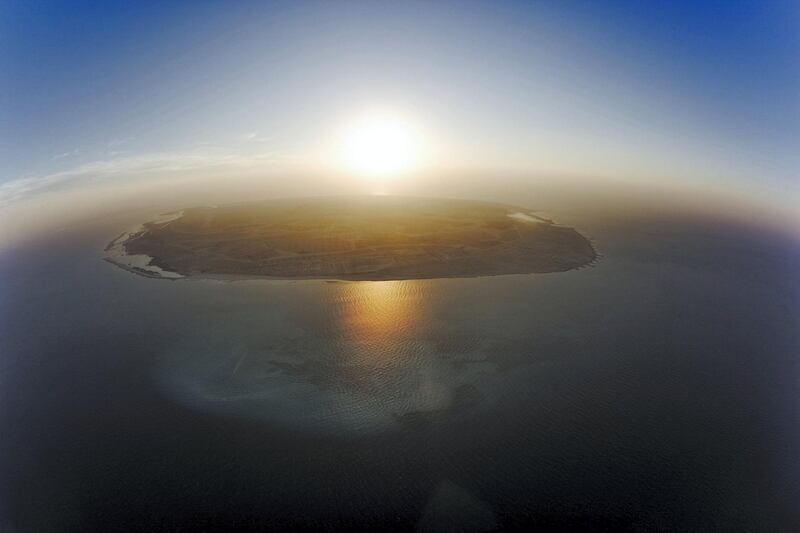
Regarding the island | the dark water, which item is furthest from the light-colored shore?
the dark water

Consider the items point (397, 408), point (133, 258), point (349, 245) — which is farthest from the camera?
point (349, 245)

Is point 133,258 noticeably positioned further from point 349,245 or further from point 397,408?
point 397,408

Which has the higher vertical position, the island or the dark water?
the island

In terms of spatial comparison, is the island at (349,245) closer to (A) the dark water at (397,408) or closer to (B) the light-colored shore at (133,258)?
(B) the light-colored shore at (133,258)

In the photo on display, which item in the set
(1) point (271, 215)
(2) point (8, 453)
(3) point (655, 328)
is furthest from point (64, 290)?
(3) point (655, 328)

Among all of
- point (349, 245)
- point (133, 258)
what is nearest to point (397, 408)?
point (349, 245)

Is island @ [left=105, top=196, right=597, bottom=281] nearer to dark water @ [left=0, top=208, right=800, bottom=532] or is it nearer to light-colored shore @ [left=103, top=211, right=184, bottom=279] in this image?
light-colored shore @ [left=103, top=211, right=184, bottom=279]
